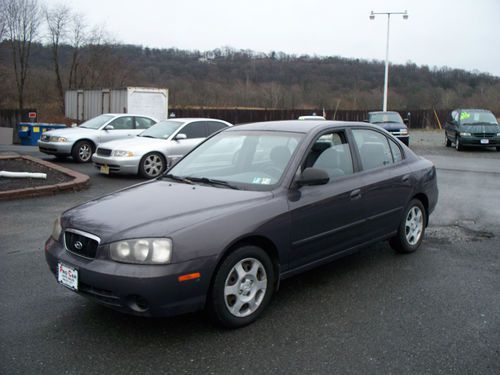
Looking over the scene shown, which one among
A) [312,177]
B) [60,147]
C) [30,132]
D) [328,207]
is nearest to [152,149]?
[60,147]

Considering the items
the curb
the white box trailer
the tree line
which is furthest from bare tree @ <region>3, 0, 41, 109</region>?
the curb

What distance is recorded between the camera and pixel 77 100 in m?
30.8

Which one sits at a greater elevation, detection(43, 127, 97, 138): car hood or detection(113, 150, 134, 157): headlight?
detection(43, 127, 97, 138): car hood

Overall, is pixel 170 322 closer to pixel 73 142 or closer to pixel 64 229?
pixel 64 229

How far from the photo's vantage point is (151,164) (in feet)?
39.1

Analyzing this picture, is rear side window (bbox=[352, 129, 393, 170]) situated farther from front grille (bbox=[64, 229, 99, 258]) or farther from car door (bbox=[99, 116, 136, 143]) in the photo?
car door (bbox=[99, 116, 136, 143])

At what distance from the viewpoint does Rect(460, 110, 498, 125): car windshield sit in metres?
21.0

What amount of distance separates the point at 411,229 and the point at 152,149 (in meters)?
7.49

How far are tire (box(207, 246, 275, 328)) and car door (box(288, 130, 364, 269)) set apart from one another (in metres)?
0.35

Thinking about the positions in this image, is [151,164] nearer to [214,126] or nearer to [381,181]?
[214,126]

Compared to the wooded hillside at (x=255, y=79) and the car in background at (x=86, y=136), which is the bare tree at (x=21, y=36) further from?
the car in background at (x=86, y=136)

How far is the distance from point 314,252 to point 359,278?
2.81 ft

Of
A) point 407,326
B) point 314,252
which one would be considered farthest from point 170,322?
point 407,326

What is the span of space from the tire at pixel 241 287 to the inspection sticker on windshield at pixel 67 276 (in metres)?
0.97
